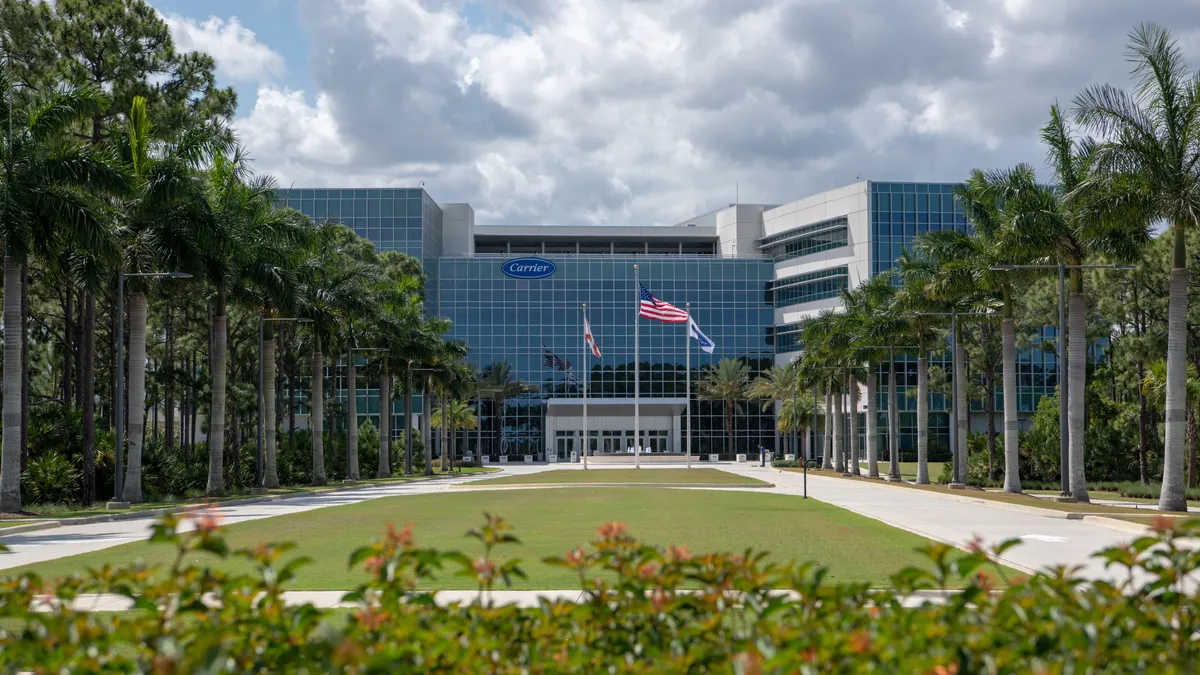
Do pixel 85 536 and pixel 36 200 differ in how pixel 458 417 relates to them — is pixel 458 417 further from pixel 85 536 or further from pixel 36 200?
pixel 85 536

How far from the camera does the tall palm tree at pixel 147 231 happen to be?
35.5m

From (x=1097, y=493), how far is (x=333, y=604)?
44.4 metres

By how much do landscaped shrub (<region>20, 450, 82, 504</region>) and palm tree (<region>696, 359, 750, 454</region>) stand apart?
8287 cm

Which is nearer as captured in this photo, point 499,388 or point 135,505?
point 135,505

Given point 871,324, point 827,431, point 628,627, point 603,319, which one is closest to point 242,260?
point 871,324

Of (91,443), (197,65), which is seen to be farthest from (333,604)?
(197,65)

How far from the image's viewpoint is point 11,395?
29.7 meters

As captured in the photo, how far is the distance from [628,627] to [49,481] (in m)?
33.9

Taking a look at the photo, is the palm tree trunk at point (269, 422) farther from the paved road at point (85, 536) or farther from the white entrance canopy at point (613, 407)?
the white entrance canopy at point (613, 407)

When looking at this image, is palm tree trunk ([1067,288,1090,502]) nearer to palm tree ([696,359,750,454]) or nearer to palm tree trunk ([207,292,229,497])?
palm tree trunk ([207,292,229,497])

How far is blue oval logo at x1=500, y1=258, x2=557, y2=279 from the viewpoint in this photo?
11825 cm

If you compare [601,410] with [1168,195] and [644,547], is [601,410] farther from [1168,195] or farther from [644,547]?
[644,547]

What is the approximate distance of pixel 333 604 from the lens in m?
12.5

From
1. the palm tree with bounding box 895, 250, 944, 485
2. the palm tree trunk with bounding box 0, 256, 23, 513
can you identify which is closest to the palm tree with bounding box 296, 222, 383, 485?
the palm tree trunk with bounding box 0, 256, 23, 513
